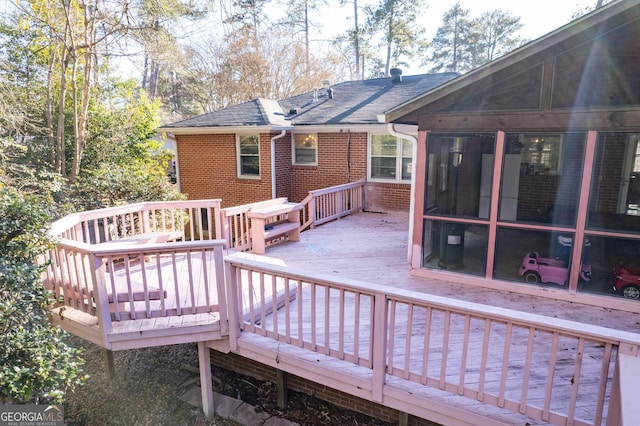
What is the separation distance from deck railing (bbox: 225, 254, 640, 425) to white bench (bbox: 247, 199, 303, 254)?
2192 mm

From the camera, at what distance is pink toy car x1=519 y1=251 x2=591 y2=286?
15.1ft

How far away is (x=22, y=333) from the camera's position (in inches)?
109

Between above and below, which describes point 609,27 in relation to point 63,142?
above

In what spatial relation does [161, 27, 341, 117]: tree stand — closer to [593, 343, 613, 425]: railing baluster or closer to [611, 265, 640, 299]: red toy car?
[611, 265, 640, 299]: red toy car

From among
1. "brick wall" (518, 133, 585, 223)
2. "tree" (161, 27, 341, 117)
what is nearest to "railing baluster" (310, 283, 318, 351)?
"brick wall" (518, 133, 585, 223)

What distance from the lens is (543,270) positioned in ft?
15.3

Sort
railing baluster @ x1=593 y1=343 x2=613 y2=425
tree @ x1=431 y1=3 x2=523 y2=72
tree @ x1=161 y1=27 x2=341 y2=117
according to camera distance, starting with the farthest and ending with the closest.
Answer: tree @ x1=431 y1=3 x2=523 y2=72
tree @ x1=161 y1=27 x2=341 y2=117
railing baluster @ x1=593 y1=343 x2=613 y2=425

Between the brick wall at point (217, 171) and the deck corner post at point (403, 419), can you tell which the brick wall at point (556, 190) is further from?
the brick wall at point (217, 171)

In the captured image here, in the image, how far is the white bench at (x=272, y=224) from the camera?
240 inches

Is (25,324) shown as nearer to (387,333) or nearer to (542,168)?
(387,333)

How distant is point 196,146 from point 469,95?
9.16m

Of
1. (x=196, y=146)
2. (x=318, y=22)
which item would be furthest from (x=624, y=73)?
(x=318, y=22)

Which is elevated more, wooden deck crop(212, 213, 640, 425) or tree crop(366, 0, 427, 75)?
tree crop(366, 0, 427, 75)

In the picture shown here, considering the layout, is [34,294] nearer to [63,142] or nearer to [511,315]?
→ [511,315]
